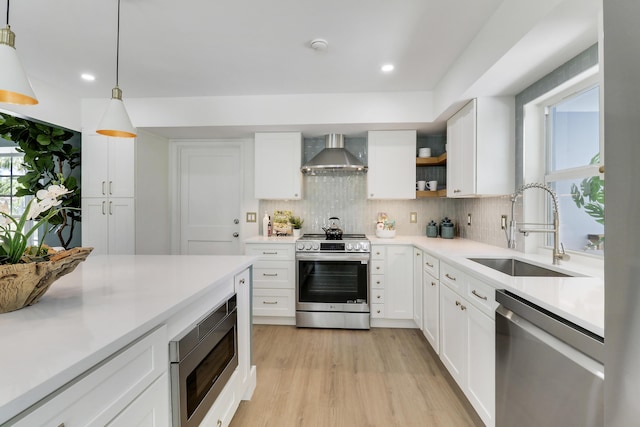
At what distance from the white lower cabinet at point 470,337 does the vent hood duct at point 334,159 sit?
1478mm

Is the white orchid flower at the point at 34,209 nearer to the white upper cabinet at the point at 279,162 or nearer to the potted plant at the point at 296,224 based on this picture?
the white upper cabinet at the point at 279,162

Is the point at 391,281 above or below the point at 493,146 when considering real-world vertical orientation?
below

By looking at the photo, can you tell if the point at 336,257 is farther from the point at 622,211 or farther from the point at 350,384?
the point at 622,211

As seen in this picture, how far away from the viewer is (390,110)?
10.2 ft

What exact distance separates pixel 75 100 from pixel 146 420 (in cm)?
359

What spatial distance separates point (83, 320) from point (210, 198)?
10.6 ft

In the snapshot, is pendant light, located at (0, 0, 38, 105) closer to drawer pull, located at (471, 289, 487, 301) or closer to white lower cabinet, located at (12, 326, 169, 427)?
white lower cabinet, located at (12, 326, 169, 427)

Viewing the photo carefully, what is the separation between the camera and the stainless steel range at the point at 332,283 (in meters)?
3.11

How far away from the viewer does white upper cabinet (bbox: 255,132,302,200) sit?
11.4 ft

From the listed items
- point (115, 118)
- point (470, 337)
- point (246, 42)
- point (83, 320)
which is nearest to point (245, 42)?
point (246, 42)

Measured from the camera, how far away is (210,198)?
3969mm

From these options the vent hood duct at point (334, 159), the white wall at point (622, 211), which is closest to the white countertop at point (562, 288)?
the white wall at point (622, 211)

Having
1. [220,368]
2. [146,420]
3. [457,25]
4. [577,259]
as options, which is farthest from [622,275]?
[457,25]

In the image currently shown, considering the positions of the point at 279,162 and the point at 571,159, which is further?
the point at 279,162
